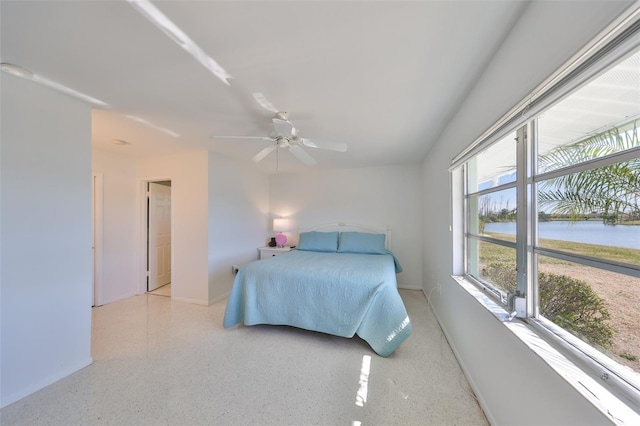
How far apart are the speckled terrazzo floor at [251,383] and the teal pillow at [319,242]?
1640mm

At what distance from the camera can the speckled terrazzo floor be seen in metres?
1.43

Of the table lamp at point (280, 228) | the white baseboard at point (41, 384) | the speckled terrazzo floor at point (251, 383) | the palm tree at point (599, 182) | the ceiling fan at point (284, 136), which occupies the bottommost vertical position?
the speckled terrazzo floor at point (251, 383)

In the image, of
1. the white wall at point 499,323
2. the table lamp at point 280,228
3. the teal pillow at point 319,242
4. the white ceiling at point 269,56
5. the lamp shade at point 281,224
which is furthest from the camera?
the lamp shade at point 281,224

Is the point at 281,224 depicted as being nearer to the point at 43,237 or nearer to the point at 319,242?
the point at 319,242

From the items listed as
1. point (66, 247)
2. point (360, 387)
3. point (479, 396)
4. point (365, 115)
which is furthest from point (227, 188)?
point (479, 396)

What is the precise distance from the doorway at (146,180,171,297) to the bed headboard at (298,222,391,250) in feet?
8.27

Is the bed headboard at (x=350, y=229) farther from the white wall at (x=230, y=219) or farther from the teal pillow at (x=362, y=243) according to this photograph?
the white wall at (x=230, y=219)

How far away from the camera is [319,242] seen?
4016mm

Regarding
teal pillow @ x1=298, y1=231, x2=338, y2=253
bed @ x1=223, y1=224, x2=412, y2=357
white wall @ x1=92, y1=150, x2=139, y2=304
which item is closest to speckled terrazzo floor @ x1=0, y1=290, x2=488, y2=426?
bed @ x1=223, y1=224, x2=412, y2=357

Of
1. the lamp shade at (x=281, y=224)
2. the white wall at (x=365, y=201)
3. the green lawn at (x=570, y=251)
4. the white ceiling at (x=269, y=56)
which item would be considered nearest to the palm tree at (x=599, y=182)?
the green lawn at (x=570, y=251)

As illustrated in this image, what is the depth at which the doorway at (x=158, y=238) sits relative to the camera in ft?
12.3

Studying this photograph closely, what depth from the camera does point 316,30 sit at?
117 cm

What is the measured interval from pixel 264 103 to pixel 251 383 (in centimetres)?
226

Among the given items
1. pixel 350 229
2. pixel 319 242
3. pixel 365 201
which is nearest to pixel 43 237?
pixel 319 242
